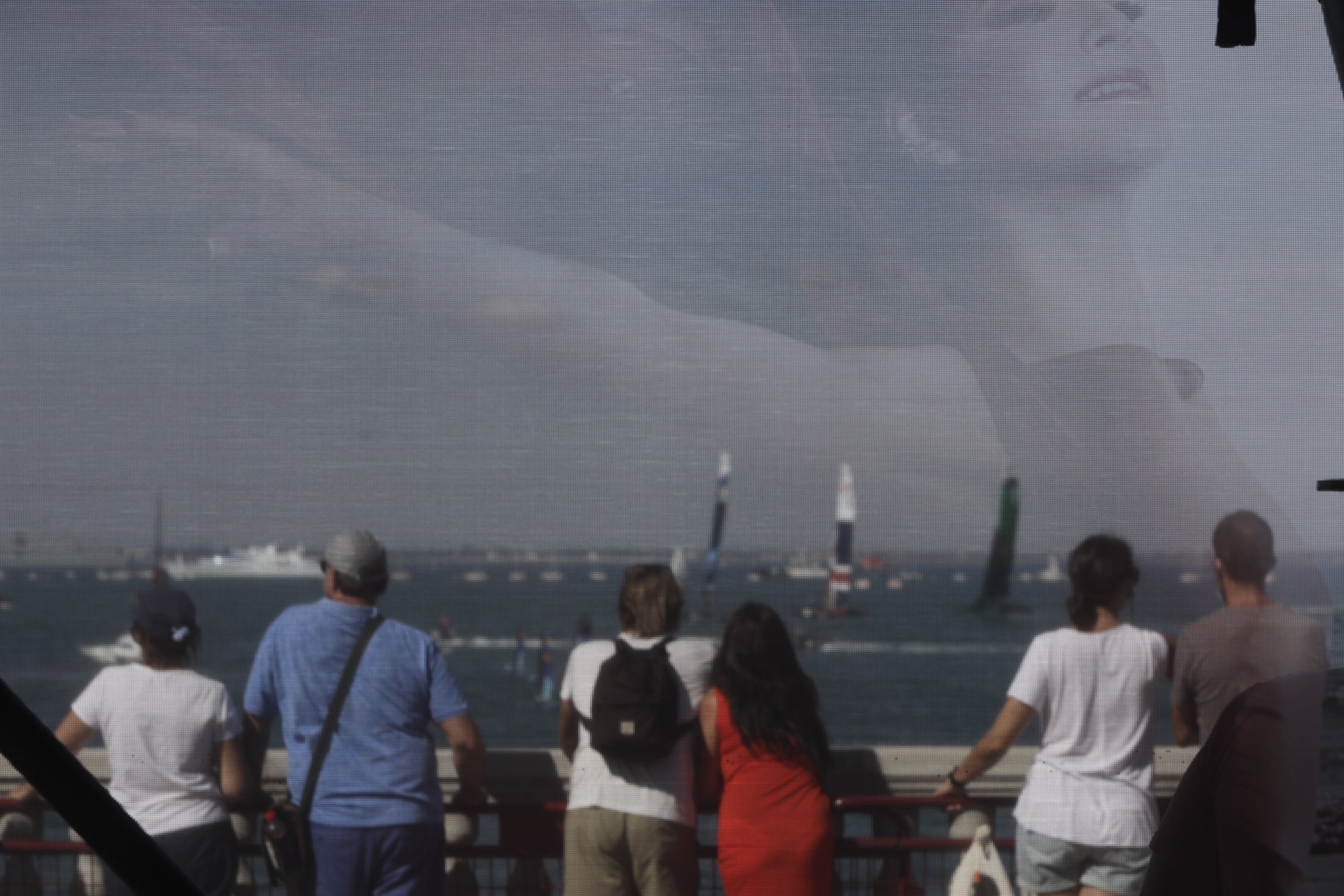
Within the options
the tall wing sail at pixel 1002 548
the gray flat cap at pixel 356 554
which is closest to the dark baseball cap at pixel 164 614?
the gray flat cap at pixel 356 554

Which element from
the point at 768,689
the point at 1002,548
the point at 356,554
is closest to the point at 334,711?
the point at 356,554

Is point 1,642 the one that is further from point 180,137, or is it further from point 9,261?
point 180,137

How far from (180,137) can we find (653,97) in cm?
36

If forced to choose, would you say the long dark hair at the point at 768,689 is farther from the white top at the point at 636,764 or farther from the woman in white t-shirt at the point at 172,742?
the woman in white t-shirt at the point at 172,742

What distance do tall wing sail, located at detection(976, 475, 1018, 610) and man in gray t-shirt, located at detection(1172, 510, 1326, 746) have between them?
16 centimetres

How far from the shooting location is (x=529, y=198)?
842 millimetres

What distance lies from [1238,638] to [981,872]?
0.91 ft

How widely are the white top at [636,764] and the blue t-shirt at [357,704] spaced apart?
99 mm

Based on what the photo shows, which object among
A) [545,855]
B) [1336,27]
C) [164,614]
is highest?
[1336,27]

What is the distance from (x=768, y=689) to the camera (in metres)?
0.90

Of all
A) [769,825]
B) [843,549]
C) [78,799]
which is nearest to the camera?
[78,799]

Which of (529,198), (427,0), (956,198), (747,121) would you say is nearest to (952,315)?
(956,198)

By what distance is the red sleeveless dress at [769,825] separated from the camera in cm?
92

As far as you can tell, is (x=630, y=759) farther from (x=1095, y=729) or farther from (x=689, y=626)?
(x=1095, y=729)
